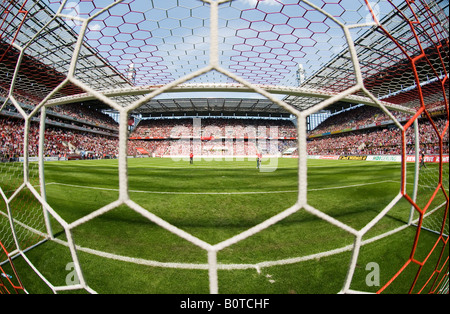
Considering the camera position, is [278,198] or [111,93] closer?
[111,93]

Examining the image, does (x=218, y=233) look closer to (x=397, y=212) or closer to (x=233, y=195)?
(x=233, y=195)

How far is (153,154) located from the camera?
34.8 m

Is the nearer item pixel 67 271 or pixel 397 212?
pixel 67 271

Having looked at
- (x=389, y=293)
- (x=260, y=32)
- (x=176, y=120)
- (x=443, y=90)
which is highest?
(x=176, y=120)

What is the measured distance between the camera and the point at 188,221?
2.35m

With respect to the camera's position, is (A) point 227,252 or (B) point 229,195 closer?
(A) point 227,252

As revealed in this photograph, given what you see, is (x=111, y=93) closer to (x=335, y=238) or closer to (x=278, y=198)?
(x=335, y=238)

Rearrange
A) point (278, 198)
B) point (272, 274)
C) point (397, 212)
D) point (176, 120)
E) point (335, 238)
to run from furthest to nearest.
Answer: point (176, 120), point (278, 198), point (397, 212), point (335, 238), point (272, 274)
